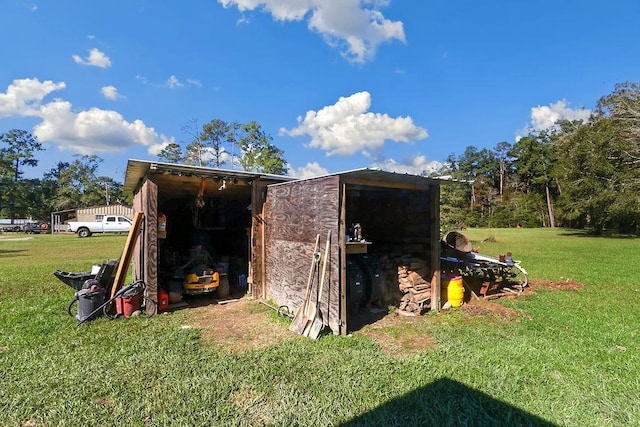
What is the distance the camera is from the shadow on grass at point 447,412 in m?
2.38

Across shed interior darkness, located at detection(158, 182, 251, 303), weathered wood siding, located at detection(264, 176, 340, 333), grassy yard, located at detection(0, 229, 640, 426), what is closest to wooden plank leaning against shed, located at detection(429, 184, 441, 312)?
grassy yard, located at detection(0, 229, 640, 426)

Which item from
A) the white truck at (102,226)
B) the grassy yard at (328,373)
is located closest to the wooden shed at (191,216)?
the grassy yard at (328,373)

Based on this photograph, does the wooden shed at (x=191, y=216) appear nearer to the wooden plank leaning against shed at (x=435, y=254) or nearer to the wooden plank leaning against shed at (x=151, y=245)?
the wooden plank leaning against shed at (x=151, y=245)

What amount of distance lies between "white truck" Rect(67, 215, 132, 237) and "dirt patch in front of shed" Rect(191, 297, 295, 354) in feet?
64.1

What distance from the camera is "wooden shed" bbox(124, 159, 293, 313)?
16.3ft

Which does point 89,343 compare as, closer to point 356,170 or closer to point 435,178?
point 356,170

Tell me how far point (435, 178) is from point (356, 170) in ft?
5.39

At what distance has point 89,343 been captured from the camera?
Result: 12.4 feet

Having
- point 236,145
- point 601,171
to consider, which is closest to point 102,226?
point 236,145

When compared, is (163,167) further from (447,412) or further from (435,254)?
(447,412)

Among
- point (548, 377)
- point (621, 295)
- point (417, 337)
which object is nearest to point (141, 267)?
point (417, 337)

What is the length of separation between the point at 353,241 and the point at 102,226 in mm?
23162

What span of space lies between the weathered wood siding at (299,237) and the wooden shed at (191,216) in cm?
41

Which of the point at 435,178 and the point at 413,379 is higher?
the point at 435,178
